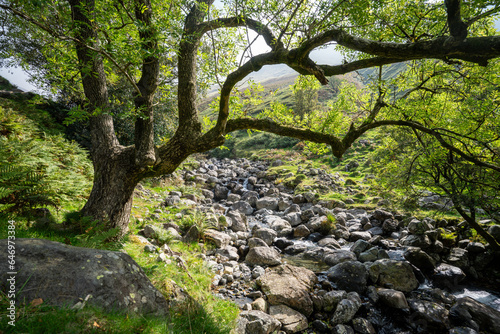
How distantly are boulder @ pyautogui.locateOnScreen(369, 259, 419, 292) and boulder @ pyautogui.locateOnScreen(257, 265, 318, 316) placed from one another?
1982mm

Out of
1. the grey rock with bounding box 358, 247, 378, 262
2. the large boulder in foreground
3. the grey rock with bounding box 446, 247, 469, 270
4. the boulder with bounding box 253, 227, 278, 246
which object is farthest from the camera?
the boulder with bounding box 253, 227, 278, 246

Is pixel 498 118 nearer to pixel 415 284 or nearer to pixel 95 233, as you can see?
pixel 415 284

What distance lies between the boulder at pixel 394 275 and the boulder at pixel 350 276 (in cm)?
40

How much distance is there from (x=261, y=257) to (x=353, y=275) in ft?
9.94

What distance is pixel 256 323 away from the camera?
4.54m

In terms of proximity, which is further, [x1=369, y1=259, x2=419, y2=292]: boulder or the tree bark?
[x1=369, y1=259, x2=419, y2=292]: boulder

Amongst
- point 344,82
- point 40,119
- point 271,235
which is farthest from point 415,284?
point 40,119

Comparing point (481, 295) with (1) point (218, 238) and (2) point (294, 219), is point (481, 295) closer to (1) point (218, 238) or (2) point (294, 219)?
(2) point (294, 219)

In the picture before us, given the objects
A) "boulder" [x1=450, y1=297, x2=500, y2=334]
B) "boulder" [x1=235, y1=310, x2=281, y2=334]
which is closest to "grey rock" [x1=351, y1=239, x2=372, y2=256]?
"boulder" [x1=450, y1=297, x2=500, y2=334]

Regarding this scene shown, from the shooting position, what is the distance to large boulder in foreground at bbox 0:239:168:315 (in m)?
2.36

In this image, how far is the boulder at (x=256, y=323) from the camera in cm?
447

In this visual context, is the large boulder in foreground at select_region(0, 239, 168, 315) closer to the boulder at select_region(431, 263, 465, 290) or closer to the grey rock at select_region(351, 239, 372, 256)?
the grey rock at select_region(351, 239, 372, 256)

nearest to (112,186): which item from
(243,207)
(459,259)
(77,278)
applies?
(77,278)

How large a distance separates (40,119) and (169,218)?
314 inches
